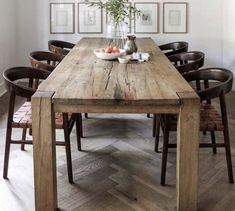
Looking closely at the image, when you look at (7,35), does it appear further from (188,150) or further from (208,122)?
(188,150)

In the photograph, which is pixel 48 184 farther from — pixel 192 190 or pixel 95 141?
pixel 95 141

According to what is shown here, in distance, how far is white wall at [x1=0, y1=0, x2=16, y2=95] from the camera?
492cm

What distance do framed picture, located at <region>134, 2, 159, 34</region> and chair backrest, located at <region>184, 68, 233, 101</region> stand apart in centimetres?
262

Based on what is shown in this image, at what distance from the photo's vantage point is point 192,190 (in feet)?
7.36

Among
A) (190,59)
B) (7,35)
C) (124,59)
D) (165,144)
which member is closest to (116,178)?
(165,144)

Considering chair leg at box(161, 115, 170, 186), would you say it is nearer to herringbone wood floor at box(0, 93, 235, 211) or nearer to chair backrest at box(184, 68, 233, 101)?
herringbone wood floor at box(0, 93, 235, 211)

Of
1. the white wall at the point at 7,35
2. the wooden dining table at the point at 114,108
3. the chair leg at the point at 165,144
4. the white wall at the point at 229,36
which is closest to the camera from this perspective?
the wooden dining table at the point at 114,108

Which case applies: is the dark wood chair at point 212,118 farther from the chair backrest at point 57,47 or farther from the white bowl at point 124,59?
the chair backrest at point 57,47

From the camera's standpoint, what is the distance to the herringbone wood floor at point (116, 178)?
2.45 metres

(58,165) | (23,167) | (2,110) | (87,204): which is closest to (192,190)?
(87,204)

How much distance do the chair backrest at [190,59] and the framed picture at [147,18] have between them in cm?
167

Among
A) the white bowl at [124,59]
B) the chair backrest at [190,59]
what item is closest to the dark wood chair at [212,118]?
the chair backrest at [190,59]

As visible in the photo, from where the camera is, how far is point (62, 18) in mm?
5418

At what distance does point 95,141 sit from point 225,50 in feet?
9.13
